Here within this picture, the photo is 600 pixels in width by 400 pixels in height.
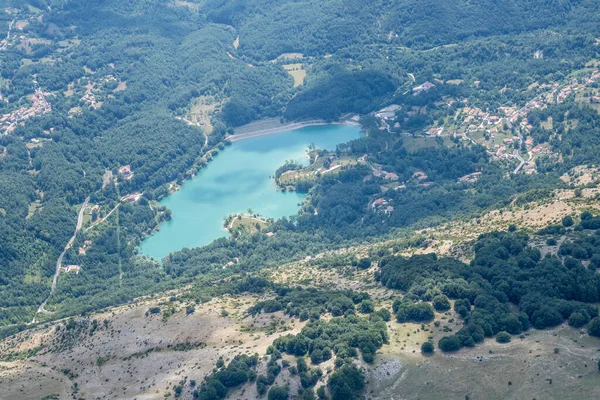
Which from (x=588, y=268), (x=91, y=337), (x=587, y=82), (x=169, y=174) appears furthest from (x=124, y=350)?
(x=587, y=82)

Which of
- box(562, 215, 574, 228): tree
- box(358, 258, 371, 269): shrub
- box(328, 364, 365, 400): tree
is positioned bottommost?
box(358, 258, 371, 269): shrub

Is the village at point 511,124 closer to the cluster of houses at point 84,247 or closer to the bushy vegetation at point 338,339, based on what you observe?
the cluster of houses at point 84,247

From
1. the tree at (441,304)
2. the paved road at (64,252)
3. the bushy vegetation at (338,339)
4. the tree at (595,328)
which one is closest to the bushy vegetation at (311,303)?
the bushy vegetation at (338,339)

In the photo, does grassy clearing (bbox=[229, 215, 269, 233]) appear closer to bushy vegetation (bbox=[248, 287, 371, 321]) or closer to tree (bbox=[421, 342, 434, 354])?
bushy vegetation (bbox=[248, 287, 371, 321])

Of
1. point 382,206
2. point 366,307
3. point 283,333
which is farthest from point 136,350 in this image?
point 382,206

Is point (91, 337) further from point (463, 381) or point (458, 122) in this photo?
point (458, 122)

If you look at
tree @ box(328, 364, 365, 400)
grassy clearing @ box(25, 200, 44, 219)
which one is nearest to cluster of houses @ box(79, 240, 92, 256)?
grassy clearing @ box(25, 200, 44, 219)

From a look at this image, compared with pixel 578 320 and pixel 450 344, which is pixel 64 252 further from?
pixel 578 320
